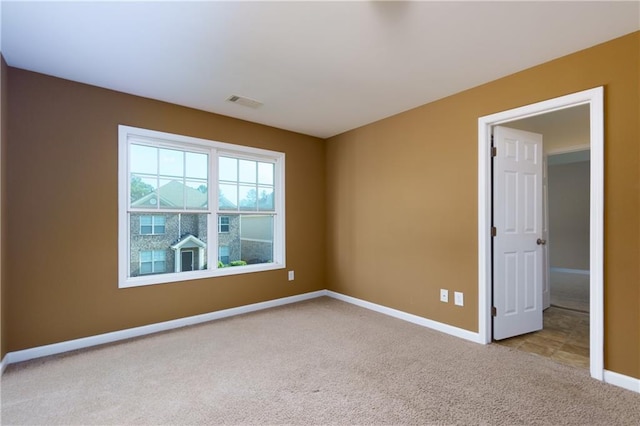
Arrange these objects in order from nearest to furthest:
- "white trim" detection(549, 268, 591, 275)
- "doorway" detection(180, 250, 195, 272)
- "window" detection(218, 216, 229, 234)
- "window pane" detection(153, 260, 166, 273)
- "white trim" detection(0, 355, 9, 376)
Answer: "white trim" detection(0, 355, 9, 376), "window pane" detection(153, 260, 166, 273), "doorway" detection(180, 250, 195, 272), "window" detection(218, 216, 229, 234), "white trim" detection(549, 268, 591, 275)

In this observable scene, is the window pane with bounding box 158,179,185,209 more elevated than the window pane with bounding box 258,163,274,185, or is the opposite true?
the window pane with bounding box 258,163,274,185

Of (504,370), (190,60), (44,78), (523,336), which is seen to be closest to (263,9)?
(190,60)

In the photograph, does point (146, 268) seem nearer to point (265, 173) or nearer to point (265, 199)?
point (265, 199)

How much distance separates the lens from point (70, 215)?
2.76 meters

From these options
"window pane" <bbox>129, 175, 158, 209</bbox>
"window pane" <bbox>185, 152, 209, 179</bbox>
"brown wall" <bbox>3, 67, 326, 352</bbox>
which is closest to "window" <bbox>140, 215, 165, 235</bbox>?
"window pane" <bbox>129, 175, 158, 209</bbox>

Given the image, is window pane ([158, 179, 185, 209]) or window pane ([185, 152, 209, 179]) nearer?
window pane ([158, 179, 185, 209])

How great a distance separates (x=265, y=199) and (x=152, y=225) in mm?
1482

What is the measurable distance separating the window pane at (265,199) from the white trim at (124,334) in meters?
1.32

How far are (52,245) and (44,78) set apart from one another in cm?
150

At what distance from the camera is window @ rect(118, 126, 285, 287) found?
315 centimetres

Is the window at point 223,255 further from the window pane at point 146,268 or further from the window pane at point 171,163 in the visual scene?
the window pane at point 171,163

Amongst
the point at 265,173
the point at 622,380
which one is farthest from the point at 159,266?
the point at 622,380

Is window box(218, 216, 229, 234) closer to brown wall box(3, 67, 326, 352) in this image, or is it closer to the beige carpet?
brown wall box(3, 67, 326, 352)

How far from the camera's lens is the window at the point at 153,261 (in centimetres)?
322
